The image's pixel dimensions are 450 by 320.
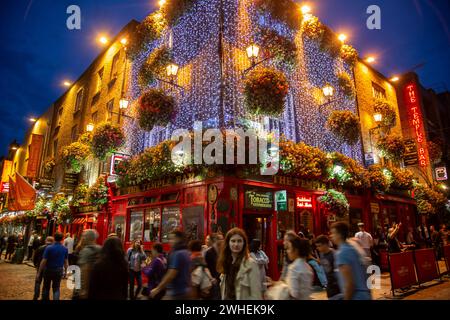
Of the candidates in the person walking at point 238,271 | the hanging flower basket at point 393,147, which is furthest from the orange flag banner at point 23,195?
the hanging flower basket at point 393,147

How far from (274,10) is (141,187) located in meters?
10.8

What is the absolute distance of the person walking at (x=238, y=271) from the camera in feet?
12.7

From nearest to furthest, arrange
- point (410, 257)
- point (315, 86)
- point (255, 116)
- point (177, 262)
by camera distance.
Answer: point (177, 262), point (410, 257), point (255, 116), point (315, 86)

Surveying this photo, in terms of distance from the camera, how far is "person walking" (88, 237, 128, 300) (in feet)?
13.9

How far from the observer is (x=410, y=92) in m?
22.7

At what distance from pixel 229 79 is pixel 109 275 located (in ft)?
31.7

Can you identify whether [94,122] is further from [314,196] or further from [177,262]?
[177,262]

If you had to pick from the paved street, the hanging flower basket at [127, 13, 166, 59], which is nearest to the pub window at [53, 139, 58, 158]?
the hanging flower basket at [127, 13, 166, 59]

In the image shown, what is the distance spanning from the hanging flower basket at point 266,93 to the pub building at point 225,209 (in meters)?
2.72

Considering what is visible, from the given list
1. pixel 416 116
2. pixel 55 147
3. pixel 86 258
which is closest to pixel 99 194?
pixel 86 258

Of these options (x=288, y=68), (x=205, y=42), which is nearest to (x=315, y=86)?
(x=288, y=68)

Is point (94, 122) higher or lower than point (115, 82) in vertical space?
lower

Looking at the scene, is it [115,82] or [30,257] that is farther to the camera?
[30,257]

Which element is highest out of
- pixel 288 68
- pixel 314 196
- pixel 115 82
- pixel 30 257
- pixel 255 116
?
pixel 115 82
